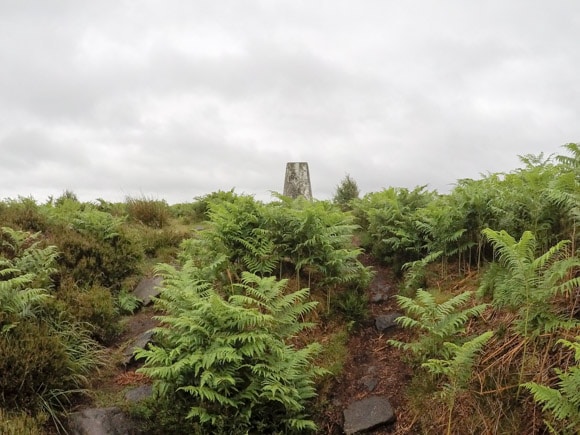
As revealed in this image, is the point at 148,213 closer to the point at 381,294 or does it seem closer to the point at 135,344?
the point at 135,344

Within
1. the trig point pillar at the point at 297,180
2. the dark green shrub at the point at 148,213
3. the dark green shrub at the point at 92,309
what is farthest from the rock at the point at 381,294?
the trig point pillar at the point at 297,180

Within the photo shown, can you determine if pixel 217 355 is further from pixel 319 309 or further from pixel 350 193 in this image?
pixel 350 193

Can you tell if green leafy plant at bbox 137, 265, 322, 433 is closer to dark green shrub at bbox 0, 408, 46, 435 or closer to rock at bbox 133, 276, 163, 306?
dark green shrub at bbox 0, 408, 46, 435

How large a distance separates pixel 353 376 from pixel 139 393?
270 centimetres

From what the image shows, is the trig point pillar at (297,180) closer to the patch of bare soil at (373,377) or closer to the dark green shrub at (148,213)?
the dark green shrub at (148,213)

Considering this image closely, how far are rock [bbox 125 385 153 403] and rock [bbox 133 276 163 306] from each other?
2320 millimetres

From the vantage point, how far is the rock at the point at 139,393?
17.2 ft

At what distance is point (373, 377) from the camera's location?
19.1ft

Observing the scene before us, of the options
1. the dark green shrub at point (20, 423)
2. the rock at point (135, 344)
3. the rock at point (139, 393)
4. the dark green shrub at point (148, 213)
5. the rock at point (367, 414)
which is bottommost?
the rock at point (367, 414)

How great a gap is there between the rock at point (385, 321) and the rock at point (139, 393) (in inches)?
134

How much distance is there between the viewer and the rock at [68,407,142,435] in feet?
15.6

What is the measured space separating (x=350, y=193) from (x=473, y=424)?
12.0m

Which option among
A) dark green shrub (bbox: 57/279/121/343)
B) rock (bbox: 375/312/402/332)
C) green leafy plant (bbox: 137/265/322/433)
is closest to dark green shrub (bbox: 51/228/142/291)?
dark green shrub (bbox: 57/279/121/343)

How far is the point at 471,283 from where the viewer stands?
6.66m
